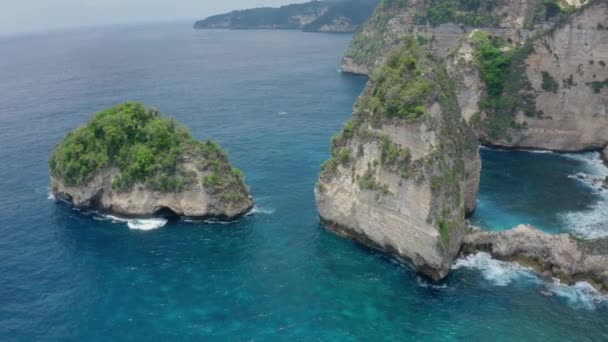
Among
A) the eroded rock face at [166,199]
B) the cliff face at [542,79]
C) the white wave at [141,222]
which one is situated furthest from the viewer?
the cliff face at [542,79]

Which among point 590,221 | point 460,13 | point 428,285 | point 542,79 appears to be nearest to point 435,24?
point 460,13

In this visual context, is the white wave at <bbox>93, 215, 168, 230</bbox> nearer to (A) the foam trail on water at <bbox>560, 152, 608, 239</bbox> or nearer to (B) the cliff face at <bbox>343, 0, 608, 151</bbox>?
(A) the foam trail on water at <bbox>560, 152, 608, 239</bbox>

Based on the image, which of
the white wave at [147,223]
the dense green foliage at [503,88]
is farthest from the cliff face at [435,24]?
the white wave at [147,223]

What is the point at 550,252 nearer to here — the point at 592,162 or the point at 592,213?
the point at 592,213

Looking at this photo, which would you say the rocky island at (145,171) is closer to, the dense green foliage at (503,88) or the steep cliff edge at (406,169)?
the steep cliff edge at (406,169)

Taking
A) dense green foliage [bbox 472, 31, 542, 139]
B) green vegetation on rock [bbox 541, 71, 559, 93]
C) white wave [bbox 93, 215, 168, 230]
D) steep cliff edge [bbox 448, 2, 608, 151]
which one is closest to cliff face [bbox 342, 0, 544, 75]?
dense green foliage [bbox 472, 31, 542, 139]

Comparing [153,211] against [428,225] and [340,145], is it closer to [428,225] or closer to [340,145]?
[340,145]
